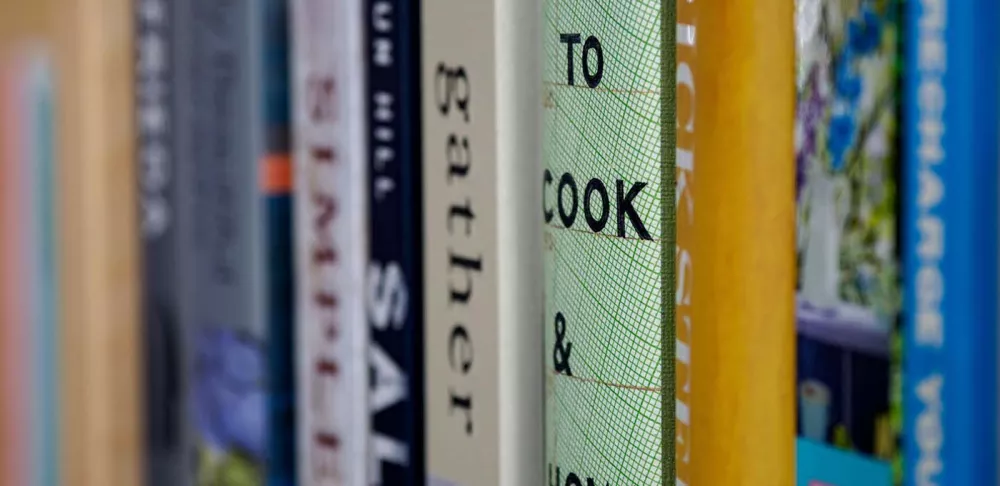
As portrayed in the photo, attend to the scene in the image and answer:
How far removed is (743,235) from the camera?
23cm

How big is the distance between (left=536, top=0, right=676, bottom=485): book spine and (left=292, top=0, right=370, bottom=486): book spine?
11 cm

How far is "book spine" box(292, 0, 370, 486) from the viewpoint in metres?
0.36

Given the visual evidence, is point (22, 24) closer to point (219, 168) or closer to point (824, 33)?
point (219, 168)

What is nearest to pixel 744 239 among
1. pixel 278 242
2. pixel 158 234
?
pixel 278 242

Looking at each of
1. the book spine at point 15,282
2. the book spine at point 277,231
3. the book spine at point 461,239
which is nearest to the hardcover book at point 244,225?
the book spine at point 277,231

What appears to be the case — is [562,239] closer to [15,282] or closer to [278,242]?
[278,242]

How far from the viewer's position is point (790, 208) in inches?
8.9

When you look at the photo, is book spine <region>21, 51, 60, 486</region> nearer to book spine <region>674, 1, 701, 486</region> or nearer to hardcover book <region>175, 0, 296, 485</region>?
hardcover book <region>175, 0, 296, 485</region>

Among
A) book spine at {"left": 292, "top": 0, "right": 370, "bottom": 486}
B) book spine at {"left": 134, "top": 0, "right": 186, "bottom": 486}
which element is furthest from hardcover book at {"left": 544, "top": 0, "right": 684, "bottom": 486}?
book spine at {"left": 134, "top": 0, "right": 186, "bottom": 486}

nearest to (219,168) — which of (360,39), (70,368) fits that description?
(360,39)

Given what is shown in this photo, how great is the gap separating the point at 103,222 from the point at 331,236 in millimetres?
225

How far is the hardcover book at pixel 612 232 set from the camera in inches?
9.7

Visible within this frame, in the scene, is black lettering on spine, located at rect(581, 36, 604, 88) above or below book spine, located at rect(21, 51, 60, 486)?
above

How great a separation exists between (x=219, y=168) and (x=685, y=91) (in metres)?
0.26
